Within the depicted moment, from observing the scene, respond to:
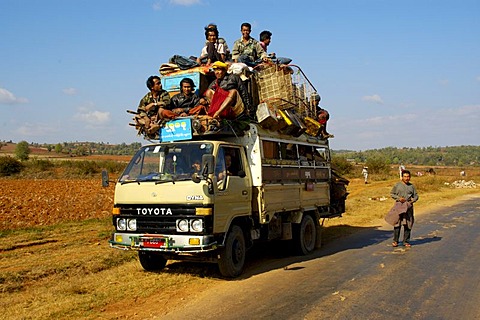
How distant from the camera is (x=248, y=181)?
818 centimetres

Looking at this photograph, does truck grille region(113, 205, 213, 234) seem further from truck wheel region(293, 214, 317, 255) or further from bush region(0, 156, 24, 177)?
bush region(0, 156, 24, 177)

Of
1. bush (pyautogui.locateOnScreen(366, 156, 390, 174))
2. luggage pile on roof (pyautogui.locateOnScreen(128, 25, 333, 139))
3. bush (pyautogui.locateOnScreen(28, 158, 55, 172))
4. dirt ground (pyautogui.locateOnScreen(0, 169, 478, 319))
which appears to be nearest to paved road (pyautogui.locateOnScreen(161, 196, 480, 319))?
dirt ground (pyautogui.locateOnScreen(0, 169, 478, 319))

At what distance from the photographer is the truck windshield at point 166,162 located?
745 centimetres

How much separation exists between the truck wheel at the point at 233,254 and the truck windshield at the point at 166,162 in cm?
125

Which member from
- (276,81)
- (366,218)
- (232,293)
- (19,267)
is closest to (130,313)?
(232,293)

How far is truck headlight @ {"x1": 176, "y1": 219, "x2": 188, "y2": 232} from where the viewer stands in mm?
7000

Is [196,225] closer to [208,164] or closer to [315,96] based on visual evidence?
[208,164]

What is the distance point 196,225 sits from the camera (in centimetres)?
693

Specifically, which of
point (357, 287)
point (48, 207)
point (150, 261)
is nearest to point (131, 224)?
point (150, 261)

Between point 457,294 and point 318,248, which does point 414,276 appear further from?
point 318,248

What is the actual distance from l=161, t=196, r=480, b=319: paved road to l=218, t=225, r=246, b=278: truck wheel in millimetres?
189

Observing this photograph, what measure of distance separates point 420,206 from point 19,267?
58.4 ft

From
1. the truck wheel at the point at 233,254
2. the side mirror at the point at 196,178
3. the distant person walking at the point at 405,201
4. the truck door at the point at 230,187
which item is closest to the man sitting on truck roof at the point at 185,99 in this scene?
the truck door at the point at 230,187

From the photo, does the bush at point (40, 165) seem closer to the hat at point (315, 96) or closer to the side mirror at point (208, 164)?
the hat at point (315, 96)
